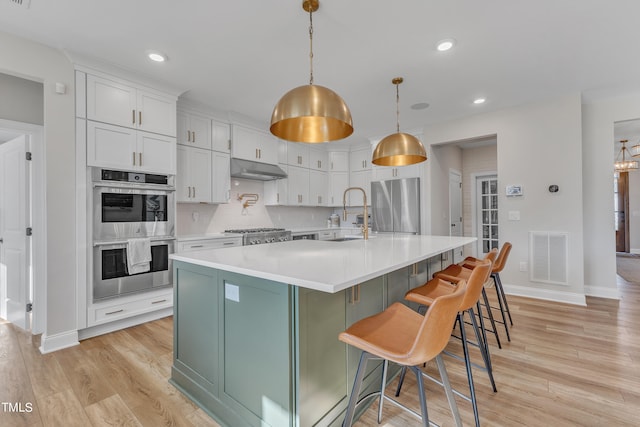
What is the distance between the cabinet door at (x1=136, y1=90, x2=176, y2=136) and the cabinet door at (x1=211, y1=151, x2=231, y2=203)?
82cm

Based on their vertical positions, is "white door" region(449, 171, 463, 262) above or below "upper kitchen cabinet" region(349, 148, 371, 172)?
below

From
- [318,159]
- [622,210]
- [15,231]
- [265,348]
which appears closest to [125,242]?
[15,231]

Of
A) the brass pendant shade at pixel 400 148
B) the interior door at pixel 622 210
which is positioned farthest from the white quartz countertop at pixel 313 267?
the interior door at pixel 622 210

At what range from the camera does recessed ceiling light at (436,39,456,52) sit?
2.53 metres

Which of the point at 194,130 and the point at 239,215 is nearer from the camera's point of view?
the point at 194,130

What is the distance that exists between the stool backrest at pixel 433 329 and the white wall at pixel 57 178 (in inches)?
119

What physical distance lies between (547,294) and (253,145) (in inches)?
184

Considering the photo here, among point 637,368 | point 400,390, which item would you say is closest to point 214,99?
point 400,390

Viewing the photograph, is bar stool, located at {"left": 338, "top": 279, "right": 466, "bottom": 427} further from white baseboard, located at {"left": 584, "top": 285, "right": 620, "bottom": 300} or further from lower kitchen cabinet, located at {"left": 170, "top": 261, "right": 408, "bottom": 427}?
white baseboard, located at {"left": 584, "top": 285, "right": 620, "bottom": 300}

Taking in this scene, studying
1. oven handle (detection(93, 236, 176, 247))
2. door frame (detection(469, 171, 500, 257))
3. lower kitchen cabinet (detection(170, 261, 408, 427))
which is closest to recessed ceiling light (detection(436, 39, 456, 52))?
lower kitchen cabinet (detection(170, 261, 408, 427))

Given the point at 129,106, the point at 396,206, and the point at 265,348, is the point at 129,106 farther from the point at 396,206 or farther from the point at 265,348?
the point at 396,206

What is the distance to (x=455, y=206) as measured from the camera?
19.4 ft

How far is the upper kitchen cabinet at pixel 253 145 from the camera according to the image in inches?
173

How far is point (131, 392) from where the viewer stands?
1.91 m
